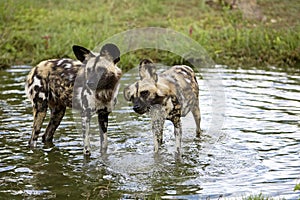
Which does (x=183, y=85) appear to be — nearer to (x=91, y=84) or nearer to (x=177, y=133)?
(x=177, y=133)

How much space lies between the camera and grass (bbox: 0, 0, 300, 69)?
13125 mm

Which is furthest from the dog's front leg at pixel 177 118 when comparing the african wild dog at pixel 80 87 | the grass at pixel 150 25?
the grass at pixel 150 25

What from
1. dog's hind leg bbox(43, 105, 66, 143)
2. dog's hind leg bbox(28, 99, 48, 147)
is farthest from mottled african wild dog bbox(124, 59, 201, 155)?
dog's hind leg bbox(28, 99, 48, 147)

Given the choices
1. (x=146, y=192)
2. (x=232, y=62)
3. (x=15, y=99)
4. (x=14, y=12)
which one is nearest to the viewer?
(x=146, y=192)

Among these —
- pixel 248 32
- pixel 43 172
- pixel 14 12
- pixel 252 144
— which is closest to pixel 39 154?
pixel 43 172

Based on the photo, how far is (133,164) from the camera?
7.50 metres

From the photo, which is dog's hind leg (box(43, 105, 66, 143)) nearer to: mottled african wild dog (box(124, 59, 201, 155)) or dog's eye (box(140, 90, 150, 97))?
mottled african wild dog (box(124, 59, 201, 155))

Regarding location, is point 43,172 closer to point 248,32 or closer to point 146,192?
point 146,192

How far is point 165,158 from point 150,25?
26.5 ft

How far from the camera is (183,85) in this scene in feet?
25.3

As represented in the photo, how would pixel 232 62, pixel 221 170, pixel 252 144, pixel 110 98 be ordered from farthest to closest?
1. pixel 232 62
2. pixel 252 144
3. pixel 110 98
4. pixel 221 170

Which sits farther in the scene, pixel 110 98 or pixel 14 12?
pixel 14 12

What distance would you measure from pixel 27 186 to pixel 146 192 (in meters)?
1.25

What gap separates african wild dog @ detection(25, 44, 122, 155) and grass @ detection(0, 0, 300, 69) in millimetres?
4647
